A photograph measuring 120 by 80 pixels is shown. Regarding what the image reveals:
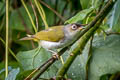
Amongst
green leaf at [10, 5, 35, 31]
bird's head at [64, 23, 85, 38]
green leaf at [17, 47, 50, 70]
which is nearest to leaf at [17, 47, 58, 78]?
green leaf at [17, 47, 50, 70]

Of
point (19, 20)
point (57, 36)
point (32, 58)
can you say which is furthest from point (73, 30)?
point (19, 20)

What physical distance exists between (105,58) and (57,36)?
1.02 feet

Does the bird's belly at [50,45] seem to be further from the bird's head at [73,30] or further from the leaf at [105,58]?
the leaf at [105,58]

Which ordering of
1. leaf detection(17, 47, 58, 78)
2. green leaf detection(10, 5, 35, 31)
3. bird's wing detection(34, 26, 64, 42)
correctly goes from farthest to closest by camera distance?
1. green leaf detection(10, 5, 35, 31)
2. bird's wing detection(34, 26, 64, 42)
3. leaf detection(17, 47, 58, 78)

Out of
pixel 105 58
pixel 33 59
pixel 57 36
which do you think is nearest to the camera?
pixel 105 58

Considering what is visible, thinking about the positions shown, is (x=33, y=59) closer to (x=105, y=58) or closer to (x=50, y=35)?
(x=50, y=35)

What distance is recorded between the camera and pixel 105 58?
0.83m

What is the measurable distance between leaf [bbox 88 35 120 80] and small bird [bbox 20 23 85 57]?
14 cm

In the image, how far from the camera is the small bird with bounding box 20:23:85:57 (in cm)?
102

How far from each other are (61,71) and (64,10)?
1.06 m

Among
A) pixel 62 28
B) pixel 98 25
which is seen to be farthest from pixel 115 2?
pixel 62 28

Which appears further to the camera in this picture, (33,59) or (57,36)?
(57,36)

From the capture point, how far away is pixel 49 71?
2.99ft

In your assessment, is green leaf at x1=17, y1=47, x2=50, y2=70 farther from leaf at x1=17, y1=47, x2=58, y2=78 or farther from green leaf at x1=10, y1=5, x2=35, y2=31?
green leaf at x1=10, y1=5, x2=35, y2=31
